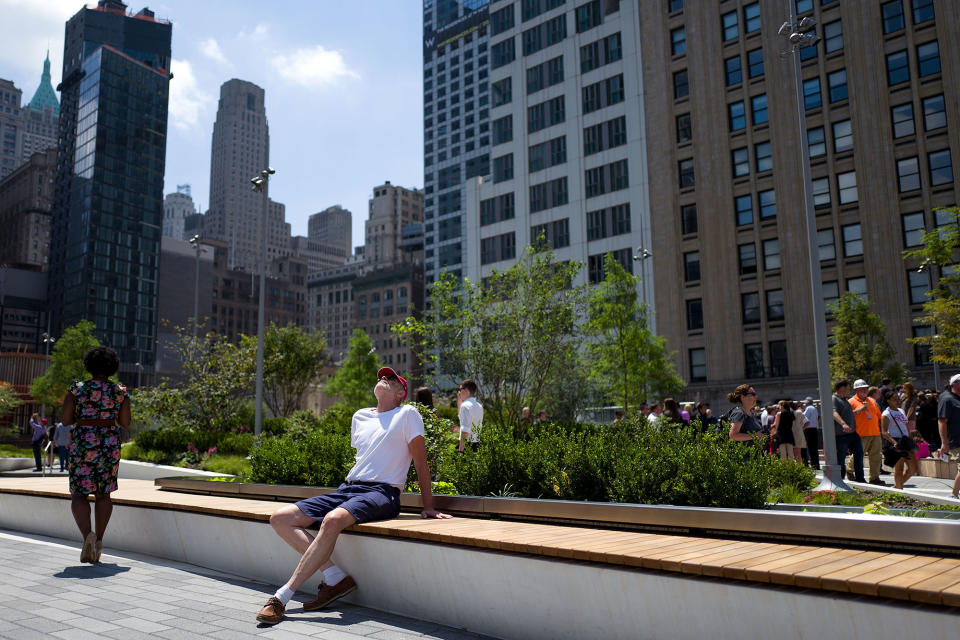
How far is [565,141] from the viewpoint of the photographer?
56.7 metres

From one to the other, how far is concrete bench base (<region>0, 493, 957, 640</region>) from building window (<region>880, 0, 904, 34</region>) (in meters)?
48.9

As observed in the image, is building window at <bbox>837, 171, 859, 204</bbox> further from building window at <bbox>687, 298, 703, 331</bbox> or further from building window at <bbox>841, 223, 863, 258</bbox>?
building window at <bbox>687, 298, 703, 331</bbox>

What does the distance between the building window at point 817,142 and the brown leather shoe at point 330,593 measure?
46.4 metres

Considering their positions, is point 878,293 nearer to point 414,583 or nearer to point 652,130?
point 652,130

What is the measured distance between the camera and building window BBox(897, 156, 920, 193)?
4134cm

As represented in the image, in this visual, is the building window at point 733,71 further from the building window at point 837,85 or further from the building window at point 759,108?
the building window at point 837,85

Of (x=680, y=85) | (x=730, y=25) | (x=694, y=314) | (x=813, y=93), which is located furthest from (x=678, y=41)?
(x=694, y=314)

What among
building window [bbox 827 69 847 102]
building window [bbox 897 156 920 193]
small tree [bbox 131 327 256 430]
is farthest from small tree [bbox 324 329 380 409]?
building window [bbox 897 156 920 193]

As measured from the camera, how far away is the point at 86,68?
123188mm

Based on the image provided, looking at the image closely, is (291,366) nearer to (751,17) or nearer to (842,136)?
(842,136)

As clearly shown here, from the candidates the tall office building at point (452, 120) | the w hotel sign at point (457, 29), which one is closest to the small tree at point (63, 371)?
the tall office building at point (452, 120)

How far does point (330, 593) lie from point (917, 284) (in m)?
44.3

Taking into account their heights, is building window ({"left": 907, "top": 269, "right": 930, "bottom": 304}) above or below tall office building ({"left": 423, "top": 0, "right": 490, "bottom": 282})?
below

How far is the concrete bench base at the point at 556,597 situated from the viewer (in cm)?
322
